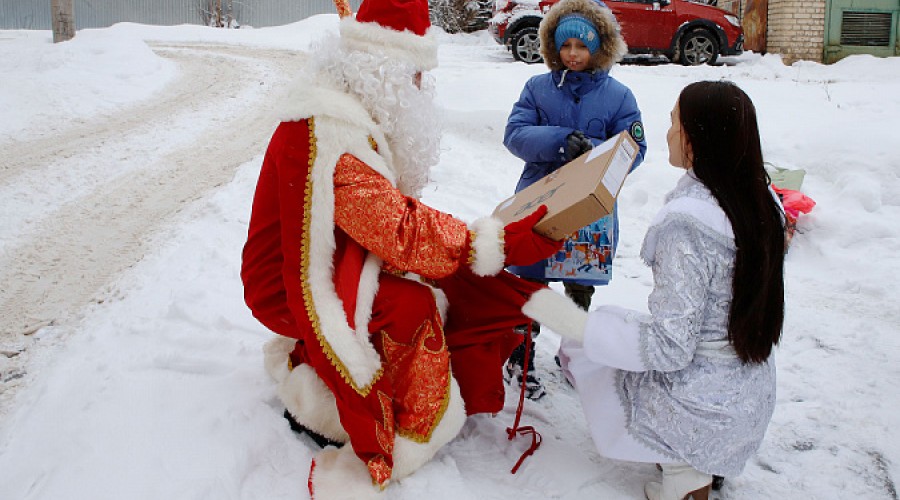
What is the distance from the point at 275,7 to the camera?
24.4m

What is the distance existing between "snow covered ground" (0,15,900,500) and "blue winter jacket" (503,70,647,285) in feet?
3.14

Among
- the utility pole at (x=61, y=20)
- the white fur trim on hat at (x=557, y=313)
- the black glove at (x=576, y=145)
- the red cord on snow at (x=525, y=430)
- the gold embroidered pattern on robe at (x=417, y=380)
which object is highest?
the utility pole at (x=61, y=20)

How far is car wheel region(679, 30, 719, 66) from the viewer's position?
11.5 meters

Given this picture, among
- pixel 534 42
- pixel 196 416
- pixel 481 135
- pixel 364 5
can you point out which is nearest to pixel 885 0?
pixel 534 42

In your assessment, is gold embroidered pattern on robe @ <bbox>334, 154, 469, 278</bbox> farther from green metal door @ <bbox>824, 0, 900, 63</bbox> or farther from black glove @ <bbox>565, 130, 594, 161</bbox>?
green metal door @ <bbox>824, 0, 900, 63</bbox>

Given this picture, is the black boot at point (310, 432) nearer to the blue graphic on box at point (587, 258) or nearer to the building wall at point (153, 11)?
the blue graphic on box at point (587, 258)

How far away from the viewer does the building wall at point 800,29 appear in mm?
11789

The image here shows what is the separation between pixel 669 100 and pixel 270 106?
186 inches

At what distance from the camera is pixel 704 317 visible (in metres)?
2.21

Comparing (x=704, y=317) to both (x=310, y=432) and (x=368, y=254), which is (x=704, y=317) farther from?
(x=310, y=432)

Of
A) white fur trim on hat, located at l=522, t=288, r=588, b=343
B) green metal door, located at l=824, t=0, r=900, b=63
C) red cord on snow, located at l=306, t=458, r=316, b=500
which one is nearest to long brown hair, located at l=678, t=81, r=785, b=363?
white fur trim on hat, located at l=522, t=288, r=588, b=343

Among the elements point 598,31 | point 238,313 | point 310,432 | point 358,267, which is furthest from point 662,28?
point 310,432

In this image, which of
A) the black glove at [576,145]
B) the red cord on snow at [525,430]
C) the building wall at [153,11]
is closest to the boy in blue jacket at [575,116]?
the black glove at [576,145]

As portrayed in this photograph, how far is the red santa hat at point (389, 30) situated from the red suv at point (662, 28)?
9579 mm
